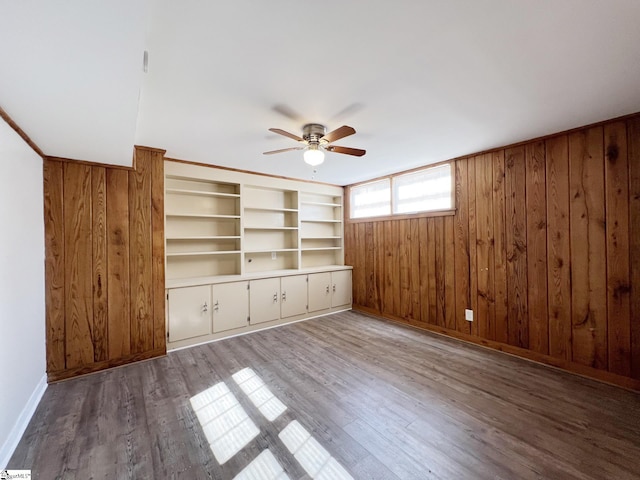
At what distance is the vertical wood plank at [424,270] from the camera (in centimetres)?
392

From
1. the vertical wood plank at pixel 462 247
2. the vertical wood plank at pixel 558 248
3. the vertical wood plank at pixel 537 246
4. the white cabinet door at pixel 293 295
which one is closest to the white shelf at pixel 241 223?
the white cabinet door at pixel 293 295

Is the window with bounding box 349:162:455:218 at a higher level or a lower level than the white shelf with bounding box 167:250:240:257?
higher

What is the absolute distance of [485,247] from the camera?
3.31 m

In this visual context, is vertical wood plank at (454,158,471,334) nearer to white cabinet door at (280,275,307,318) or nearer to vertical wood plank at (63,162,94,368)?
white cabinet door at (280,275,307,318)

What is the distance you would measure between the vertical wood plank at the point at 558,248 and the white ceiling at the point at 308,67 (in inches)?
13.7

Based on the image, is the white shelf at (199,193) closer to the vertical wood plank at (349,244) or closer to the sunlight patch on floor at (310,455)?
the vertical wood plank at (349,244)

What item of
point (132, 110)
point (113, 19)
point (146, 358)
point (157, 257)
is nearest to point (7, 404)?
point (146, 358)

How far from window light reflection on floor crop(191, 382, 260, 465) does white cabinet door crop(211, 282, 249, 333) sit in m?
1.27

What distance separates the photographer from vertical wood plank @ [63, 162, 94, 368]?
105 inches

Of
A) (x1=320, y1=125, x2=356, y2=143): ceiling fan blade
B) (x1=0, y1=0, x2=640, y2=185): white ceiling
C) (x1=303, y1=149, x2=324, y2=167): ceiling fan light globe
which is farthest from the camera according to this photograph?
(x1=303, y1=149, x2=324, y2=167): ceiling fan light globe

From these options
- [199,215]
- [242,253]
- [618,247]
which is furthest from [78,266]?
[618,247]

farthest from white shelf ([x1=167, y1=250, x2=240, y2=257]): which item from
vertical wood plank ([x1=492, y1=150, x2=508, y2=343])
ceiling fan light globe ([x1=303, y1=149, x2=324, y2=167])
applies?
vertical wood plank ([x1=492, y1=150, x2=508, y2=343])

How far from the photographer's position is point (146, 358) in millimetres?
3037

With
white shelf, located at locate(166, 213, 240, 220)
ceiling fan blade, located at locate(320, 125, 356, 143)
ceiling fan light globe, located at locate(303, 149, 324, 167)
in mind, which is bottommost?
white shelf, located at locate(166, 213, 240, 220)
